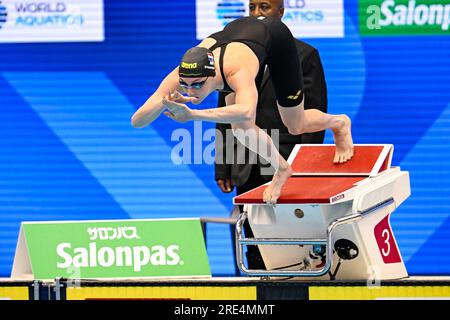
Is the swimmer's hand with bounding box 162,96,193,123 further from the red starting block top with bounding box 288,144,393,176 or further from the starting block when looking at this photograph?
the red starting block top with bounding box 288,144,393,176

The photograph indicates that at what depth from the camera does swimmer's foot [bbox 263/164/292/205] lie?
689 centimetres

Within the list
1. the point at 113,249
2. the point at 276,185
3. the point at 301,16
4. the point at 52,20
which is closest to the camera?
the point at 276,185

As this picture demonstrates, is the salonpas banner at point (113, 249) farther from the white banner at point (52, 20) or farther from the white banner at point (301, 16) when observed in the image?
the white banner at point (52, 20)

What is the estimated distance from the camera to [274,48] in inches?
281

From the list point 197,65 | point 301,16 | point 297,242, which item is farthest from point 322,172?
point 301,16

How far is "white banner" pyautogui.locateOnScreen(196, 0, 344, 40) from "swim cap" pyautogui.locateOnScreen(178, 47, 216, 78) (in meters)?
3.42

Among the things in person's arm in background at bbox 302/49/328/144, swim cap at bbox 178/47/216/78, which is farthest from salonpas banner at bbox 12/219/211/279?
person's arm in background at bbox 302/49/328/144

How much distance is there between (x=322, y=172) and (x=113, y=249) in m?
1.29

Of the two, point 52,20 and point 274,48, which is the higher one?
point 52,20

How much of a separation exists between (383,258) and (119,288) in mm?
1445

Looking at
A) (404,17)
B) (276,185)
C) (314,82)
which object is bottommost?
(276,185)

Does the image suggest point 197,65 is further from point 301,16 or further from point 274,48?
point 301,16
